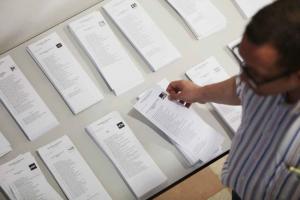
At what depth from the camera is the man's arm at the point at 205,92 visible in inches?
50.7

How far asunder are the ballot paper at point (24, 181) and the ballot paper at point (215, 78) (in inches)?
25.5

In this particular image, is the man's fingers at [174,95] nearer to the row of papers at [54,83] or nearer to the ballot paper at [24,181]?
the row of papers at [54,83]

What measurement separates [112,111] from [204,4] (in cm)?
57

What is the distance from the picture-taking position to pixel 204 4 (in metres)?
1.62

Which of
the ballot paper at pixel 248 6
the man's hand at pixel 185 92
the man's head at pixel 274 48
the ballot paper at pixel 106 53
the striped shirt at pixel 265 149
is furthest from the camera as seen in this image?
the ballot paper at pixel 248 6

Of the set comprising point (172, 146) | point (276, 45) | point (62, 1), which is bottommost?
point (172, 146)

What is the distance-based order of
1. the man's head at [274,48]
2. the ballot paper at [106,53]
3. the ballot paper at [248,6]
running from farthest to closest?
the ballot paper at [248,6] → the ballot paper at [106,53] → the man's head at [274,48]

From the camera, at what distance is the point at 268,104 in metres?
1.05

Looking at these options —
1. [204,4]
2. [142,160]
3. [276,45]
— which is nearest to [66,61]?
[142,160]

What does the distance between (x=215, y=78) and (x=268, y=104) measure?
483 millimetres

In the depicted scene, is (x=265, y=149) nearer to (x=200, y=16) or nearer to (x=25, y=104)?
(x=200, y=16)

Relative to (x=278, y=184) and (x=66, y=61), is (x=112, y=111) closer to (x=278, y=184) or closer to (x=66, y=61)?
(x=66, y=61)

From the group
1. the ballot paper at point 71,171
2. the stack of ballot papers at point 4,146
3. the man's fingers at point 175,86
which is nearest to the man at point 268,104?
the man's fingers at point 175,86

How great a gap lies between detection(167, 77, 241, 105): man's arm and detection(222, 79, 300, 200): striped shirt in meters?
0.09
